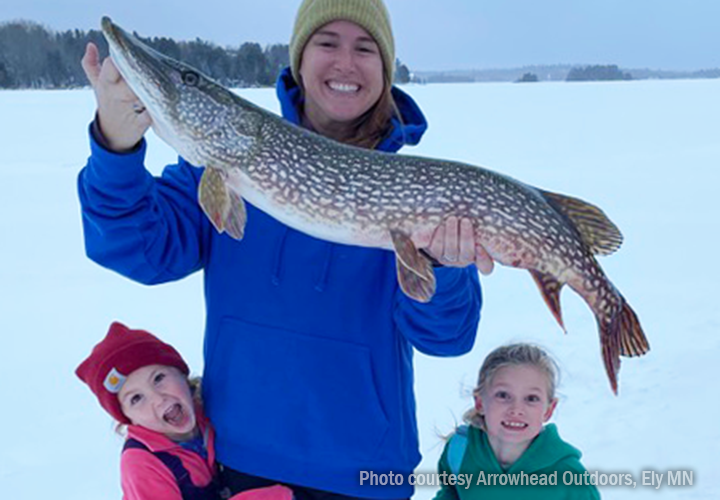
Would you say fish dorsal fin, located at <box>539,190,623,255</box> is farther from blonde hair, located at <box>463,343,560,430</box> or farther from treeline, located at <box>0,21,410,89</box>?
treeline, located at <box>0,21,410,89</box>

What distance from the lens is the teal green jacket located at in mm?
2246

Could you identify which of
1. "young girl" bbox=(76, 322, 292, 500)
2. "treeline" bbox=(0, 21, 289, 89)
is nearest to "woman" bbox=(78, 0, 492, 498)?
"young girl" bbox=(76, 322, 292, 500)

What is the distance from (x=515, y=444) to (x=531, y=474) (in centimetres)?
12

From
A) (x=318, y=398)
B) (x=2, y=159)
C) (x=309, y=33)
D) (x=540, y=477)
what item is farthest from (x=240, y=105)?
(x=2, y=159)

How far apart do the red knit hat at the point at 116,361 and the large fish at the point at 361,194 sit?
0.62 metres

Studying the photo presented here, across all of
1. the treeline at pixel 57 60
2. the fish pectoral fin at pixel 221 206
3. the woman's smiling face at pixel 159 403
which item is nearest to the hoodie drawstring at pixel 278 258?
the fish pectoral fin at pixel 221 206

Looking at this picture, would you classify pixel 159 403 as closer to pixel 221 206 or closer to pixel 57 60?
pixel 221 206

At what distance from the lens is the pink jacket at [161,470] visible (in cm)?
194

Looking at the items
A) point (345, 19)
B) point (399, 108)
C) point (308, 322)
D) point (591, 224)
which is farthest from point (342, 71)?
point (591, 224)

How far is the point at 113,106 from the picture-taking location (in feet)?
5.95

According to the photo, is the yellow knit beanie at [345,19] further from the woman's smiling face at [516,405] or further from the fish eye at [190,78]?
the woman's smiling face at [516,405]

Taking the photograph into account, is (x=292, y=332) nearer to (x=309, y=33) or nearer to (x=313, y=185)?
(x=313, y=185)

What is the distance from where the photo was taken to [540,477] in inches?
89.3

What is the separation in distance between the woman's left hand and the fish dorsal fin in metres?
0.30
